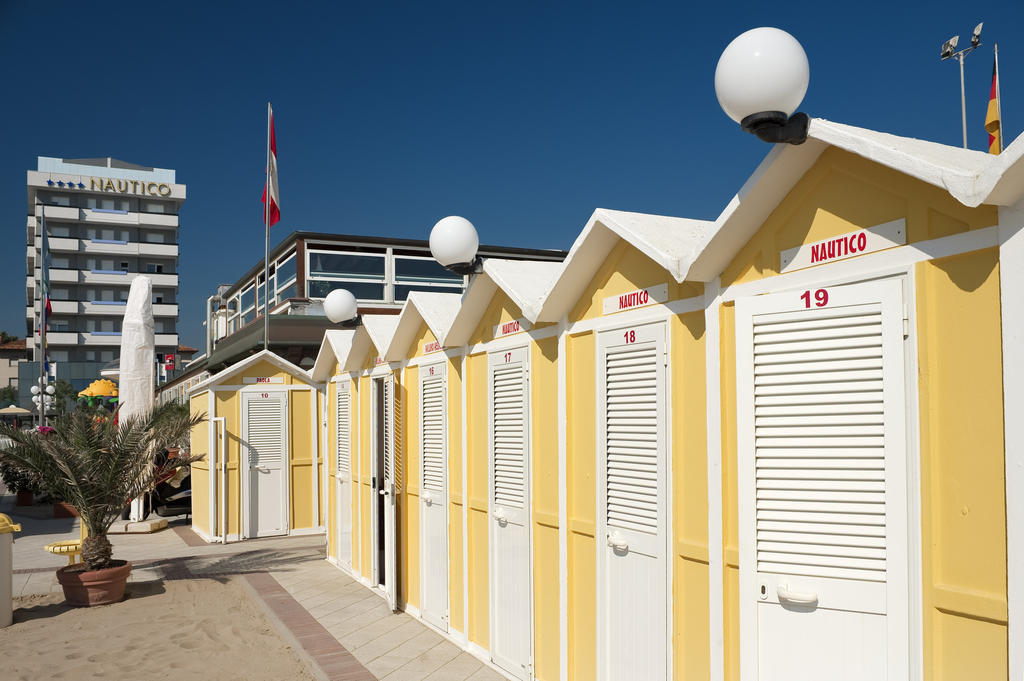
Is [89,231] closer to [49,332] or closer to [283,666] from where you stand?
[49,332]

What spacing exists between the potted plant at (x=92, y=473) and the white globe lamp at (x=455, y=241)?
18.1 feet

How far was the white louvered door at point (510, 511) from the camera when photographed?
6.47 m

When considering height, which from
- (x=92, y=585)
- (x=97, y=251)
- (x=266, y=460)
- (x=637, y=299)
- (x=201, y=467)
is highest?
(x=97, y=251)

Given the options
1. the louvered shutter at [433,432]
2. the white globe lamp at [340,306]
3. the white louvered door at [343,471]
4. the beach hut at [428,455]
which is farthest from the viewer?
the white louvered door at [343,471]

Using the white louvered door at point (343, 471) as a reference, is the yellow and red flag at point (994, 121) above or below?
above

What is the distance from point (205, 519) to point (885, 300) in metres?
13.6

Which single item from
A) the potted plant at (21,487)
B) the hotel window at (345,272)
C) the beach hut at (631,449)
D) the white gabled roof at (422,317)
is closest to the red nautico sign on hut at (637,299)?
the beach hut at (631,449)

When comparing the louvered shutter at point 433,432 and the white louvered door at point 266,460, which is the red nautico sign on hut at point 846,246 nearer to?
the louvered shutter at point 433,432

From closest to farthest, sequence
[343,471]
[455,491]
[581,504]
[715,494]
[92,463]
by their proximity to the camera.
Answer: [715,494]
[581,504]
[455,491]
[92,463]
[343,471]

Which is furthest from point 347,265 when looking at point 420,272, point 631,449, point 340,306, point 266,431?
point 631,449

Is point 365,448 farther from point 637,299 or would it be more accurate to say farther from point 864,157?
point 864,157

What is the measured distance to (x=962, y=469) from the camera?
3.16 m

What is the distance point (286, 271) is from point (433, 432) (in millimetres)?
15915

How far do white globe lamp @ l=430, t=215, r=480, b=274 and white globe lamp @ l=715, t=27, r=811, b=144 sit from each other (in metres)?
3.40
